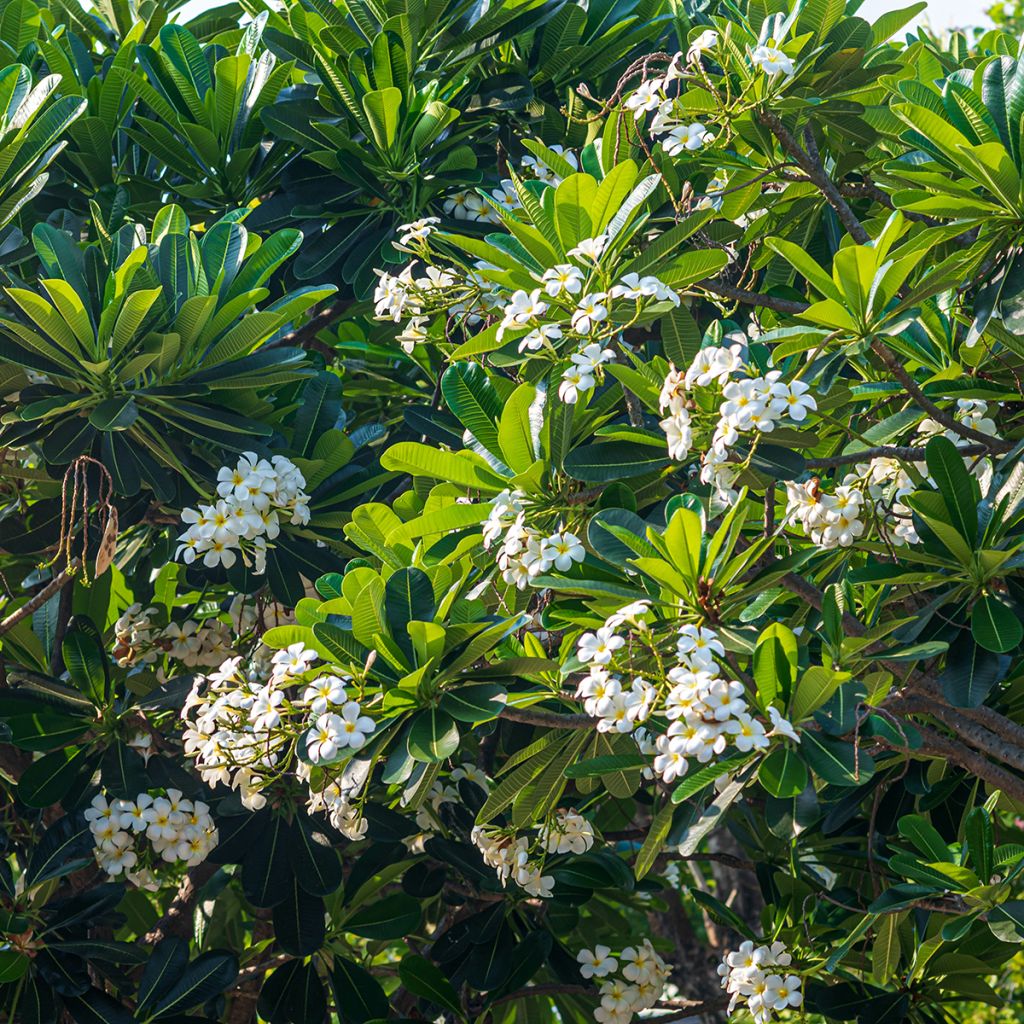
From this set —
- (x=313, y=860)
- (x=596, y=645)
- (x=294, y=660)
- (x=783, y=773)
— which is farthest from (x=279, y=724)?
(x=313, y=860)

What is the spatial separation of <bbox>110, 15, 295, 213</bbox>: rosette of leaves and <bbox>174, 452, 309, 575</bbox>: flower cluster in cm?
90

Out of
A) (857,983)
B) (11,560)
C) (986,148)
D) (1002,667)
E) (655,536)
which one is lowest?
(857,983)

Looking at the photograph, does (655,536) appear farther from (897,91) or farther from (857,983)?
(857,983)

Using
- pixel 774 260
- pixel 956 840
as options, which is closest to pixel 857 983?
pixel 956 840

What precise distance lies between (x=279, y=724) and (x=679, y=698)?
27.4 inches

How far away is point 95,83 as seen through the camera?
3051mm

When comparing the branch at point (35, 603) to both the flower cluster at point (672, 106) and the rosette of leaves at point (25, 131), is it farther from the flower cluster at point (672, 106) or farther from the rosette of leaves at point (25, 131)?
the flower cluster at point (672, 106)

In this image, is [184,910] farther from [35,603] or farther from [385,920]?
[35,603]

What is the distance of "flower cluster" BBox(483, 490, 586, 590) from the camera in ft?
6.46

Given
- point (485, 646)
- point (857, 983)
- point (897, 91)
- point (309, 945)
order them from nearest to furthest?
1. point (485, 646)
2. point (897, 91)
3. point (857, 983)
4. point (309, 945)

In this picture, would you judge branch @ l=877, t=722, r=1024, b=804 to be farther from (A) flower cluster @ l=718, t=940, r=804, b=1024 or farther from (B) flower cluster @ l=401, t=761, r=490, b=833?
(B) flower cluster @ l=401, t=761, r=490, b=833

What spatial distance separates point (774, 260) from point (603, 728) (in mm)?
1522

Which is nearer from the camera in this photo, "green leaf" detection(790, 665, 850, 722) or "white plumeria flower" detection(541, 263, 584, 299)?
"green leaf" detection(790, 665, 850, 722)

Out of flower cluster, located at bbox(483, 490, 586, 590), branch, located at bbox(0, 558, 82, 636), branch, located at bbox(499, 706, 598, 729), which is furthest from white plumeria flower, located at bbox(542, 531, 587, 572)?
branch, located at bbox(0, 558, 82, 636)
